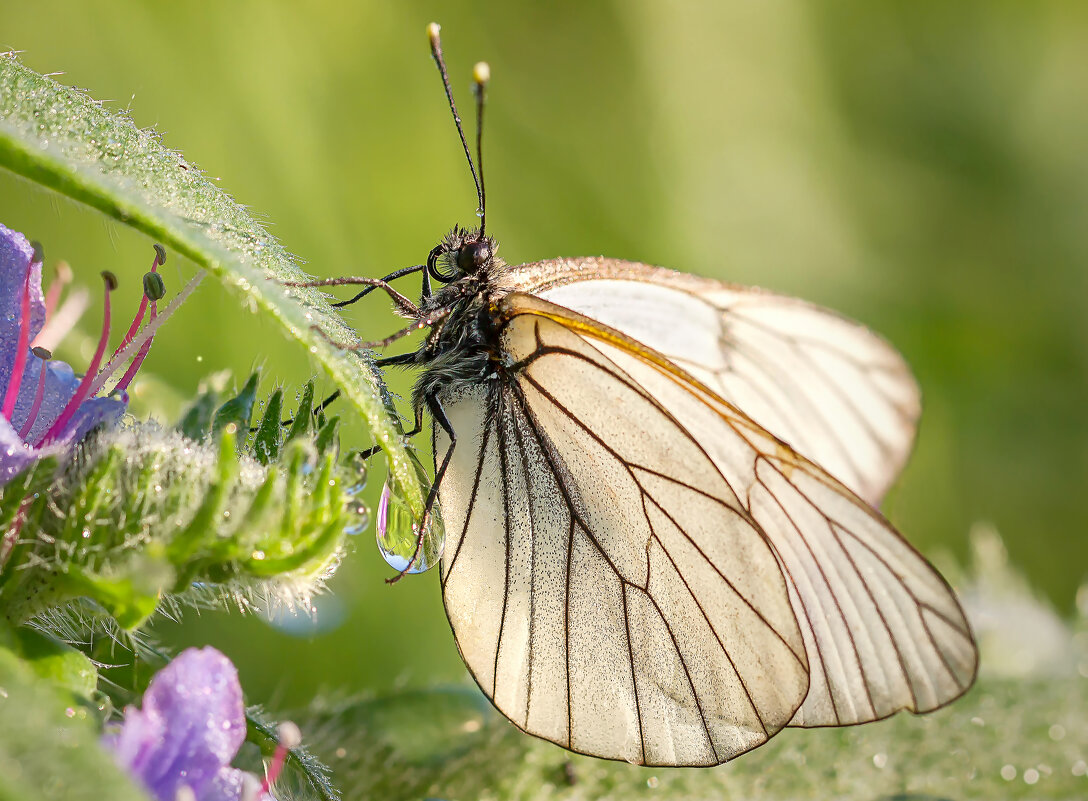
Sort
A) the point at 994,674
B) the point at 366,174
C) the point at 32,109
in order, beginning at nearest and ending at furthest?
the point at 32,109
the point at 994,674
the point at 366,174

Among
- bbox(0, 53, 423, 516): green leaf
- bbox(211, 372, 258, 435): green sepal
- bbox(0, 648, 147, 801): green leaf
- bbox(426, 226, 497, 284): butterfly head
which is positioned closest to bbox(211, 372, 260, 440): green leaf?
bbox(211, 372, 258, 435): green sepal

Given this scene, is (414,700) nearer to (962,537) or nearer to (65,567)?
(65,567)

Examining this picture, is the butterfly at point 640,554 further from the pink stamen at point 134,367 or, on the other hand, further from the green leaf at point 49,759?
the green leaf at point 49,759

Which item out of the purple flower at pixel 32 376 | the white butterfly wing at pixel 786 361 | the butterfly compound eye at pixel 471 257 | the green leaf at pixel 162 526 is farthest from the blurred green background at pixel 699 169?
the green leaf at pixel 162 526

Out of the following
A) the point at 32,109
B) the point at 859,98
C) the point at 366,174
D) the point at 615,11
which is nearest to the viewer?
the point at 32,109

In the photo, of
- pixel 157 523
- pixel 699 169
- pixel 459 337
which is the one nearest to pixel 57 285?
pixel 157 523

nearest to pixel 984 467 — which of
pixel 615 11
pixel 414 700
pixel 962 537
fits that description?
pixel 962 537

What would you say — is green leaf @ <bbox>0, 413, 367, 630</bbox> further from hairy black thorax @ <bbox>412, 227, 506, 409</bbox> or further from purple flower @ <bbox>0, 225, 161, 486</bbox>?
hairy black thorax @ <bbox>412, 227, 506, 409</bbox>
